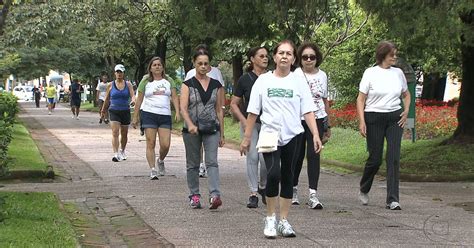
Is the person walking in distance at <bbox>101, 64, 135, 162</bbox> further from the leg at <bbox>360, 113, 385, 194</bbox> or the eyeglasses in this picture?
the leg at <bbox>360, 113, 385, 194</bbox>

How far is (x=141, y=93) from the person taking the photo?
39.5 feet

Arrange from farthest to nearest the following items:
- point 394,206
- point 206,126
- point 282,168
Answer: point 394,206
point 206,126
point 282,168

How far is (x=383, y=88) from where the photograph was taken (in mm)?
9195

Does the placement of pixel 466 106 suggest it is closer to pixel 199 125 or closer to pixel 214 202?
pixel 199 125

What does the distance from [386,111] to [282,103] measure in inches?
93.5

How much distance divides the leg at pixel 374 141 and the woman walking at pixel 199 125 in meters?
1.81

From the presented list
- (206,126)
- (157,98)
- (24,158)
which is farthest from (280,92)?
(24,158)

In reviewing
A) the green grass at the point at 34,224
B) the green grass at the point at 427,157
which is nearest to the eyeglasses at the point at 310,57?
the green grass at the point at 34,224

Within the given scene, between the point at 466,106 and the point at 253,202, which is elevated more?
the point at 466,106

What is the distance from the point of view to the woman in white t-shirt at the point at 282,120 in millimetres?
7156

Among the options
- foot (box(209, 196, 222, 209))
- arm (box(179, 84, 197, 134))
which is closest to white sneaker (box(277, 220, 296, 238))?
foot (box(209, 196, 222, 209))

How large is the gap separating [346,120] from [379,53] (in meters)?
14.2

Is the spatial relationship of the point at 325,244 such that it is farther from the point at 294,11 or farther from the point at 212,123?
the point at 294,11

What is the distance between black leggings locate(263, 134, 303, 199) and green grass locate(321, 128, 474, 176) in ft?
18.7
